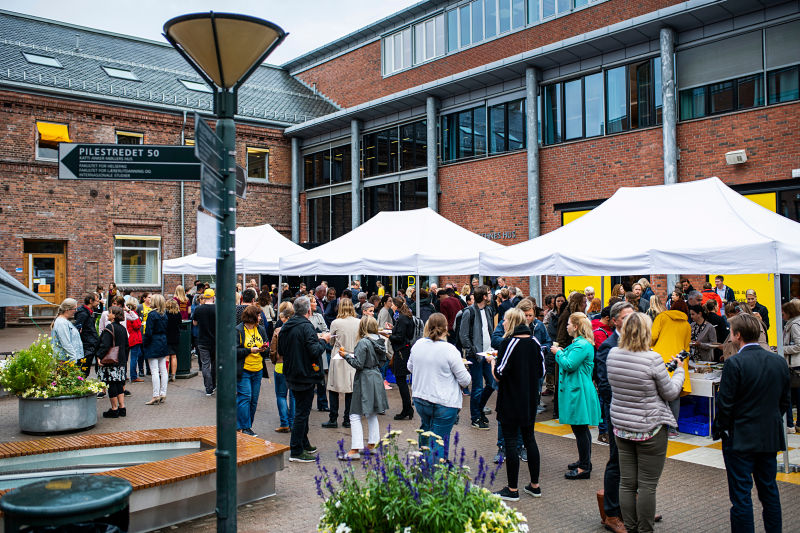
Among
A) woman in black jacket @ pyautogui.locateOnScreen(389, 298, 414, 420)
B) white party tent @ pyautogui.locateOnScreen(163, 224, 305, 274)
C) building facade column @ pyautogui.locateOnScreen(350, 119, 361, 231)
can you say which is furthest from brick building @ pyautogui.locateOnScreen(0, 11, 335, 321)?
woman in black jacket @ pyautogui.locateOnScreen(389, 298, 414, 420)

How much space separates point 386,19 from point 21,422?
21972mm

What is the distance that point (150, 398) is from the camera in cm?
1190

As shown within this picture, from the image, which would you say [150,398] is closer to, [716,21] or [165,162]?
[165,162]

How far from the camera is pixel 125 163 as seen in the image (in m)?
3.83

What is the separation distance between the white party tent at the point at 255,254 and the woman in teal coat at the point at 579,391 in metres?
10.1

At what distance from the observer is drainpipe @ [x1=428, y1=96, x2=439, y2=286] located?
22750mm

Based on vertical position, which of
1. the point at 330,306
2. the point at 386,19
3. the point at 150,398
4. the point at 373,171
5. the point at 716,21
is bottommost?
the point at 150,398

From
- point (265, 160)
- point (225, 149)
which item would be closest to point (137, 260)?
point (265, 160)

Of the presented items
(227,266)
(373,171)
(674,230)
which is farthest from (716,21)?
(227,266)

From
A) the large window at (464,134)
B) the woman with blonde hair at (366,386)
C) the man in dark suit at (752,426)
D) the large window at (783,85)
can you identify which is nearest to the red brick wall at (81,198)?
the large window at (464,134)

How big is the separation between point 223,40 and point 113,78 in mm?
25828

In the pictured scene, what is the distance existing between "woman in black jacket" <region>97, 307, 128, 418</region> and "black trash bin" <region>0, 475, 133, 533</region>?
7093mm

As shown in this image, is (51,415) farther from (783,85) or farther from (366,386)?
(783,85)

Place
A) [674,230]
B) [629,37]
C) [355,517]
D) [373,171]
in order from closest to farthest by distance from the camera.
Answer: [355,517] → [674,230] → [629,37] → [373,171]
